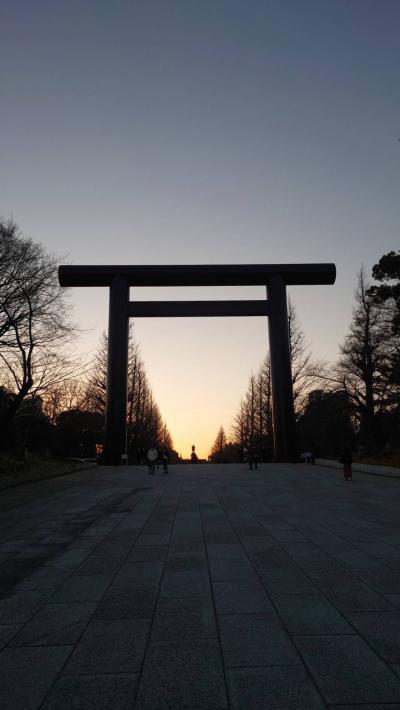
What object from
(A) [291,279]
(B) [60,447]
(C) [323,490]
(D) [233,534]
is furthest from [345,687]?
(B) [60,447]

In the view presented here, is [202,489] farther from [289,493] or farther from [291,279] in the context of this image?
[291,279]

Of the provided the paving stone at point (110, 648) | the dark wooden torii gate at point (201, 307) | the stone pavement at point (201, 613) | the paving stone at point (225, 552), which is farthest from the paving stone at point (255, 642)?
the dark wooden torii gate at point (201, 307)

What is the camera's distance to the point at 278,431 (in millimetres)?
23188

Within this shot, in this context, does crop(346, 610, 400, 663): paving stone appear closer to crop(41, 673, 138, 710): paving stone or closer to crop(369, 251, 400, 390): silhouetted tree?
crop(41, 673, 138, 710): paving stone

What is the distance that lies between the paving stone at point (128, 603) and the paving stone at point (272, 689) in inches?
46.7

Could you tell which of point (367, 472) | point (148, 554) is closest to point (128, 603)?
point (148, 554)

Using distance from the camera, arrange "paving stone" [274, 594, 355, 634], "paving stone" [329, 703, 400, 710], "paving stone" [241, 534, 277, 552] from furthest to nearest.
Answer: "paving stone" [241, 534, 277, 552] → "paving stone" [274, 594, 355, 634] → "paving stone" [329, 703, 400, 710]

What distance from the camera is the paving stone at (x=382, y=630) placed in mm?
2871

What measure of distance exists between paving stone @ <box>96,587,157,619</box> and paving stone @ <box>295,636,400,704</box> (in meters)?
1.32

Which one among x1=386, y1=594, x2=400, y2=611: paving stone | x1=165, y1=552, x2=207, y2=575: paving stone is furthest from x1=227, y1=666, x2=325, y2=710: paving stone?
x1=165, y1=552, x2=207, y2=575: paving stone

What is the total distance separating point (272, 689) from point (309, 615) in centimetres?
115

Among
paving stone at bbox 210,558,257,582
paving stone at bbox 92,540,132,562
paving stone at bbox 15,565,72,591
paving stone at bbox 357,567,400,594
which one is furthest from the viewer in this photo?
paving stone at bbox 92,540,132,562

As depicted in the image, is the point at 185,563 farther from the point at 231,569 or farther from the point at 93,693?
the point at 93,693

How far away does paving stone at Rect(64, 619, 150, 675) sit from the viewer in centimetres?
272
